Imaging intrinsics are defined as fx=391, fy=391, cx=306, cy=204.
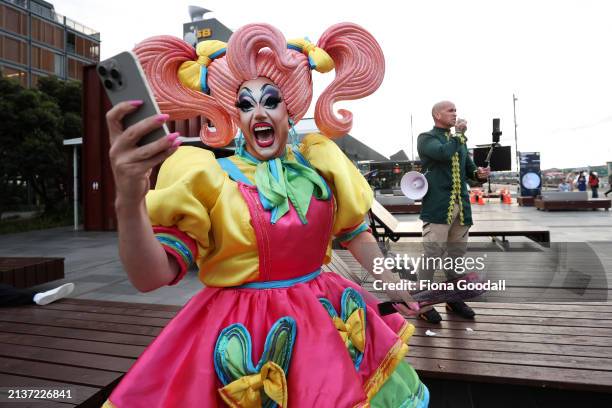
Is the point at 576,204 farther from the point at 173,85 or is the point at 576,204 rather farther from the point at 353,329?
the point at 173,85

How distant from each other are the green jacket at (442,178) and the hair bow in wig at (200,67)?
6.40 feet

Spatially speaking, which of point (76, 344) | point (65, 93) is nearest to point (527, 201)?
point (76, 344)

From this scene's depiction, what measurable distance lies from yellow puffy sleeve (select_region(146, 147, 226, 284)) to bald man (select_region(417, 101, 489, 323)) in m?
2.15

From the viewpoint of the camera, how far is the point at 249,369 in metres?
1.10

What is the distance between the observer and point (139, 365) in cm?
116

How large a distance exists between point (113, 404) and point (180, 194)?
63 centimetres

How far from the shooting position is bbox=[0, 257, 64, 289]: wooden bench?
393cm

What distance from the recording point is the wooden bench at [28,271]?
3930mm

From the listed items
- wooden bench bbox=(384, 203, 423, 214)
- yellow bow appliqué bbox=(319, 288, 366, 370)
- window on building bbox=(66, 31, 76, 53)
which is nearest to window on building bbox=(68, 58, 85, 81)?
window on building bbox=(66, 31, 76, 53)

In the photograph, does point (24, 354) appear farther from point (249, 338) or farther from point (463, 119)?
point (463, 119)

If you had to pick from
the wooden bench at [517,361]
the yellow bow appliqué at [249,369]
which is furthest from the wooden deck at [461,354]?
the yellow bow appliqué at [249,369]

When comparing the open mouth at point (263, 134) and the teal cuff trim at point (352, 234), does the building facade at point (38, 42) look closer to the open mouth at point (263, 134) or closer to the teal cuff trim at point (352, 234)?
the open mouth at point (263, 134)

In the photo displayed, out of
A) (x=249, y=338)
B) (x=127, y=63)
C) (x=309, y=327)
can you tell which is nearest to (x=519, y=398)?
(x=309, y=327)

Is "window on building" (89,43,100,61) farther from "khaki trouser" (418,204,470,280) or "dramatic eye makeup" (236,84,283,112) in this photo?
"dramatic eye makeup" (236,84,283,112)
